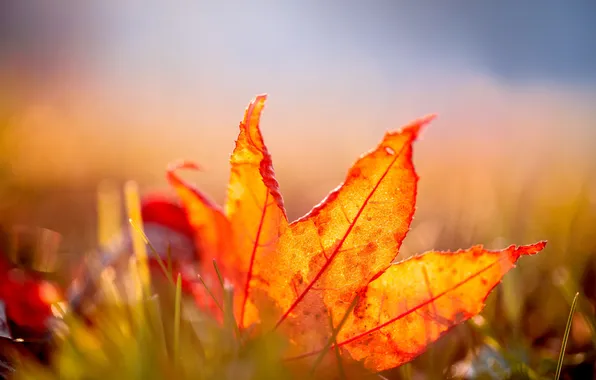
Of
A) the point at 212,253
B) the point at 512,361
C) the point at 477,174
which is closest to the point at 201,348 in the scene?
the point at 212,253

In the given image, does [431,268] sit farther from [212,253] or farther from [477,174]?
[477,174]

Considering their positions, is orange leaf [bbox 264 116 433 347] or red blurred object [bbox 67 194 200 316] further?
red blurred object [bbox 67 194 200 316]

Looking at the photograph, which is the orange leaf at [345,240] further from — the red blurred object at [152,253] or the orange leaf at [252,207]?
the red blurred object at [152,253]

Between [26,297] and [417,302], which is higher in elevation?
[26,297]

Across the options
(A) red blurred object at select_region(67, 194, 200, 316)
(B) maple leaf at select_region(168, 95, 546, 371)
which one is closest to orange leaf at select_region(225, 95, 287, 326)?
(B) maple leaf at select_region(168, 95, 546, 371)

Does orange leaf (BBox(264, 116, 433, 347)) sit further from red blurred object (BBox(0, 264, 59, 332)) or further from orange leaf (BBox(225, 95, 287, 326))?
red blurred object (BBox(0, 264, 59, 332))

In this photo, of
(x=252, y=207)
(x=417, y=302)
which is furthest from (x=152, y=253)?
(x=417, y=302)

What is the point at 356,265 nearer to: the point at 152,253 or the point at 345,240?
the point at 345,240

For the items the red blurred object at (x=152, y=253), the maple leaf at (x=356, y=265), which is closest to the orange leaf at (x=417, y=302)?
the maple leaf at (x=356, y=265)
